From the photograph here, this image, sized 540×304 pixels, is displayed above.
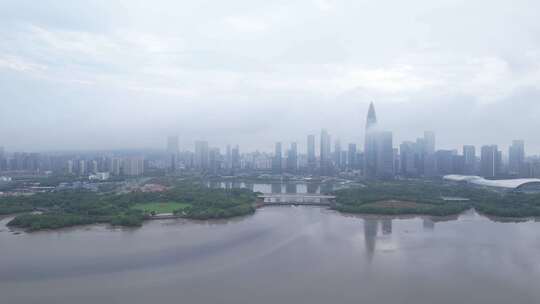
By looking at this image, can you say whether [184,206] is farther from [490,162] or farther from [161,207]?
[490,162]

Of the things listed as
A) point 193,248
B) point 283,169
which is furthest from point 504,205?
point 283,169

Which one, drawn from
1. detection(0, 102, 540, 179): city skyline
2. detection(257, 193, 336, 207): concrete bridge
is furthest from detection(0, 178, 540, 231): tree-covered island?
detection(0, 102, 540, 179): city skyline

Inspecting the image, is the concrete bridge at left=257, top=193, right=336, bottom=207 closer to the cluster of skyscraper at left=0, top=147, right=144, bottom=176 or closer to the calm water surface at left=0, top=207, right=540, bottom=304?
the calm water surface at left=0, top=207, right=540, bottom=304

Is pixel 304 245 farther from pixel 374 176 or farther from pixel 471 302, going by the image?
pixel 374 176

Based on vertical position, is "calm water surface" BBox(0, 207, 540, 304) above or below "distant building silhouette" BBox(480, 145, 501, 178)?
below

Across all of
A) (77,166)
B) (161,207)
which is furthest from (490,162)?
(77,166)
